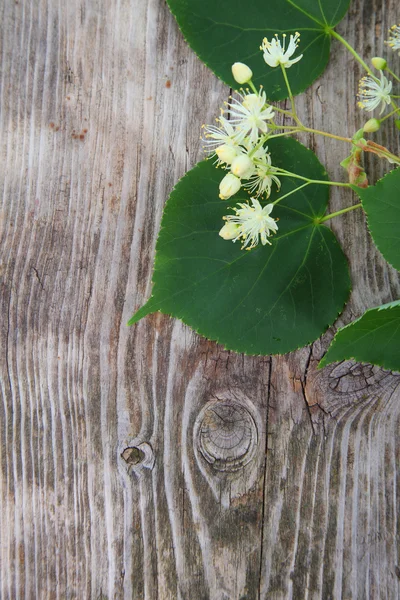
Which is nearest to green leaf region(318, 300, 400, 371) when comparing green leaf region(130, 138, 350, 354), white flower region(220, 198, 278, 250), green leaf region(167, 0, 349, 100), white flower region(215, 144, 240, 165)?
green leaf region(130, 138, 350, 354)

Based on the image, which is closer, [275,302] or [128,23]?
[275,302]

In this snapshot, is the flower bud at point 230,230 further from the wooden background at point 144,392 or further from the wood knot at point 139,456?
the wood knot at point 139,456

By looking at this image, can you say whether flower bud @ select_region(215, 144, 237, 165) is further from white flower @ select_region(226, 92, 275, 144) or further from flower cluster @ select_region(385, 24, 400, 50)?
flower cluster @ select_region(385, 24, 400, 50)

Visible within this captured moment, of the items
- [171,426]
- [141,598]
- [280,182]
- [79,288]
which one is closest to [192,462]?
[171,426]

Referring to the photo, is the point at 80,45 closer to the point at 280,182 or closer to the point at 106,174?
the point at 106,174

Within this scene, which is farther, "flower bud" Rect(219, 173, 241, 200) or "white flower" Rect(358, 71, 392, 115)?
"white flower" Rect(358, 71, 392, 115)

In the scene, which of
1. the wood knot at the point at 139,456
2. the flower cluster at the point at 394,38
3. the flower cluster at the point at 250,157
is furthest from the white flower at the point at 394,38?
the wood knot at the point at 139,456

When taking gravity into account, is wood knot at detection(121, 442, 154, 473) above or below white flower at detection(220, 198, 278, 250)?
below
